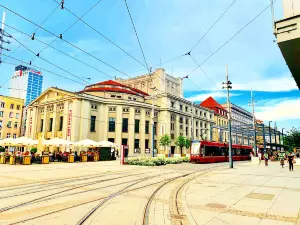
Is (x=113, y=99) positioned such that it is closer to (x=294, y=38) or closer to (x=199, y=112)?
(x=199, y=112)

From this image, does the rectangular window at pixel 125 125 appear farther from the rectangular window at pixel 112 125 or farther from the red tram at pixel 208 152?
the red tram at pixel 208 152

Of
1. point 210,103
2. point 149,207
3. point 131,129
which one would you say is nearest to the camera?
point 149,207

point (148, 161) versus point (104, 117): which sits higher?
point (104, 117)

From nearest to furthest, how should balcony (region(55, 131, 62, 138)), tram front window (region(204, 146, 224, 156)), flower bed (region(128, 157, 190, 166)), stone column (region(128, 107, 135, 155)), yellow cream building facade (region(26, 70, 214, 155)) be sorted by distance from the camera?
flower bed (region(128, 157, 190, 166)), tram front window (region(204, 146, 224, 156)), yellow cream building facade (region(26, 70, 214, 155)), balcony (region(55, 131, 62, 138)), stone column (region(128, 107, 135, 155))

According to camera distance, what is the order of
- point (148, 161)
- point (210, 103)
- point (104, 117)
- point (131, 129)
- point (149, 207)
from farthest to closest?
point (210, 103)
point (131, 129)
point (104, 117)
point (148, 161)
point (149, 207)

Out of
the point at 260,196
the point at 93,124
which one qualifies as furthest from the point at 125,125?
the point at 260,196

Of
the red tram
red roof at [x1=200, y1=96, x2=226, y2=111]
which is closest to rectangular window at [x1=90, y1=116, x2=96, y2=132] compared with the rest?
the red tram

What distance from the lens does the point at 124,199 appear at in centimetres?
816

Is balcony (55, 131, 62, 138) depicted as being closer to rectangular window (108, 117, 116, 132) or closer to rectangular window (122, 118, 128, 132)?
rectangular window (108, 117, 116, 132)

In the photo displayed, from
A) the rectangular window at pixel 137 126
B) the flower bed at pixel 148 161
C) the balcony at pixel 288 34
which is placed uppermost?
the rectangular window at pixel 137 126

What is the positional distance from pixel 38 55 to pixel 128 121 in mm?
38487

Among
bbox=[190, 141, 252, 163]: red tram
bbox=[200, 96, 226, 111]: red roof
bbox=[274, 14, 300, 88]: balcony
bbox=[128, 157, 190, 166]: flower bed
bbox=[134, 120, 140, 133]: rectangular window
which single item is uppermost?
bbox=[200, 96, 226, 111]: red roof

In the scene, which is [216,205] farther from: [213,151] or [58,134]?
[58,134]

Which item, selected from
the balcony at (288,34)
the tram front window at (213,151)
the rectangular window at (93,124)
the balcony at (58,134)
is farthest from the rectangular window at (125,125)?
the balcony at (288,34)
